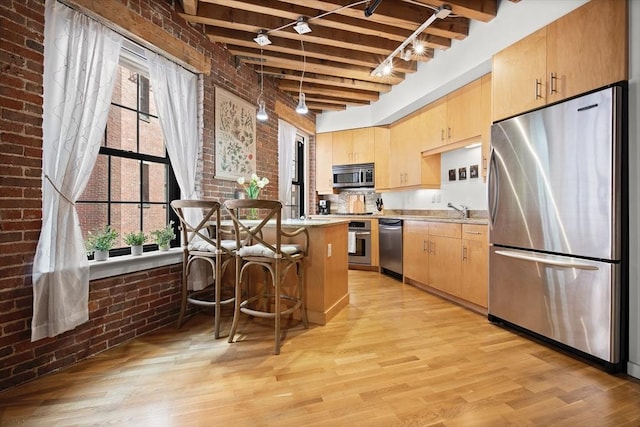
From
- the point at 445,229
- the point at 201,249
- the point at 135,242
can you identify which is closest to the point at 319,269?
the point at 201,249

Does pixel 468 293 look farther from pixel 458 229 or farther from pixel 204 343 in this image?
pixel 204 343

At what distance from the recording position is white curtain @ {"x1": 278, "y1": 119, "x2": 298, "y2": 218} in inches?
189

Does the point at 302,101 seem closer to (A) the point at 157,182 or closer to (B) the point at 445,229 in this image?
(A) the point at 157,182

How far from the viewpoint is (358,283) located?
4352 mm

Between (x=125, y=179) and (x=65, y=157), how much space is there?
64 cm

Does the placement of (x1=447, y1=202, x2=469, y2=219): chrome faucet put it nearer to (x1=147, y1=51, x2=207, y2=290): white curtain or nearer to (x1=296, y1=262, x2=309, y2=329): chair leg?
(x1=296, y1=262, x2=309, y2=329): chair leg

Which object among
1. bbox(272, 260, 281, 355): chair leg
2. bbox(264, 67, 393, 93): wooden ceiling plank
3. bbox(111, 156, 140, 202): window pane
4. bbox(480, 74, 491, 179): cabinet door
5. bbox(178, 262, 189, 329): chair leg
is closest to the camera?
bbox(272, 260, 281, 355): chair leg

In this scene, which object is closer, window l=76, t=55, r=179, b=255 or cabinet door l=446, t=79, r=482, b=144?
window l=76, t=55, r=179, b=255

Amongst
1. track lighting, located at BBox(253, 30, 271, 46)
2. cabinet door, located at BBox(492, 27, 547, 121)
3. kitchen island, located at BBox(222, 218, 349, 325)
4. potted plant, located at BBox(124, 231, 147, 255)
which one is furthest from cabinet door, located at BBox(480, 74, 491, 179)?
potted plant, located at BBox(124, 231, 147, 255)

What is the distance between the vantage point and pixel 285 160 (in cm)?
488

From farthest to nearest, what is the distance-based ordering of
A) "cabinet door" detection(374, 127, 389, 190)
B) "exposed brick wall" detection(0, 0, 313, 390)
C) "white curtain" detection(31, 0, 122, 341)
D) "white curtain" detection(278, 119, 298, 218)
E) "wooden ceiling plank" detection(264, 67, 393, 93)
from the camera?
"cabinet door" detection(374, 127, 389, 190) → "white curtain" detection(278, 119, 298, 218) → "wooden ceiling plank" detection(264, 67, 393, 93) → "white curtain" detection(31, 0, 122, 341) → "exposed brick wall" detection(0, 0, 313, 390)

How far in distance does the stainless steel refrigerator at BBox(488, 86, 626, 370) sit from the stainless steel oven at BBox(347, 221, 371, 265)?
8.03 feet

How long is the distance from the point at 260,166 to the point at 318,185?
1.76 meters

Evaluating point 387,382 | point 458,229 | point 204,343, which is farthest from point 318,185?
point 387,382
